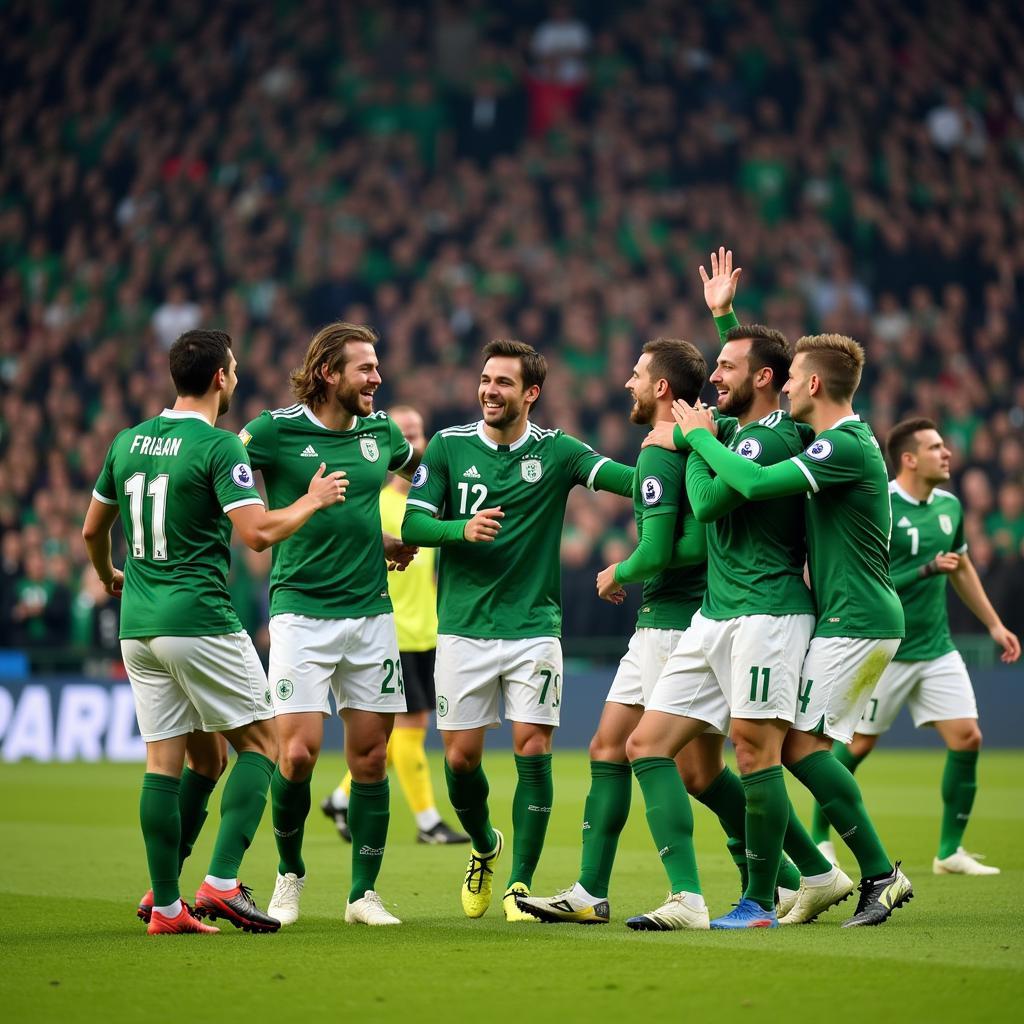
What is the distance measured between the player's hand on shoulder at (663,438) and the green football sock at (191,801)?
226cm

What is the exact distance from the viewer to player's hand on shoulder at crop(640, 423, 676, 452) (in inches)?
266

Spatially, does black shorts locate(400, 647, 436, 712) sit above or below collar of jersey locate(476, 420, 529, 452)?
below

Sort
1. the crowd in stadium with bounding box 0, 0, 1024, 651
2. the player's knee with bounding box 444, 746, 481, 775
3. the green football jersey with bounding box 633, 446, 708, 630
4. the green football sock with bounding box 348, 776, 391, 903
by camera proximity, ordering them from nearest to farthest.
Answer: the green football jersey with bounding box 633, 446, 708, 630 < the green football sock with bounding box 348, 776, 391, 903 < the player's knee with bounding box 444, 746, 481, 775 < the crowd in stadium with bounding box 0, 0, 1024, 651

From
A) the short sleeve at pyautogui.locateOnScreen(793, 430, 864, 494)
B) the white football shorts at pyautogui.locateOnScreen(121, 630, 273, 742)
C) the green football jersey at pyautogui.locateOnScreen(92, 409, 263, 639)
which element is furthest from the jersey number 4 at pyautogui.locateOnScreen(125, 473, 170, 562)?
the short sleeve at pyautogui.locateOnScreen(793, 430, 864, 494)

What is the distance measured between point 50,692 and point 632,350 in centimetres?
870

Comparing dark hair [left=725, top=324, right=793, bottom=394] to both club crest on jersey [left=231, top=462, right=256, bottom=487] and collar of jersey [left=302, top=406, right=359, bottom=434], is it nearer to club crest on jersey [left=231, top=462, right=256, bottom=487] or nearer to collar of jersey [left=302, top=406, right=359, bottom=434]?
collar of jersey [left=302, top=406, right=359, bottom=434]

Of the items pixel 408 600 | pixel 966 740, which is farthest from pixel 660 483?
pixel 408 600

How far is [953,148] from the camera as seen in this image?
23.9 meters

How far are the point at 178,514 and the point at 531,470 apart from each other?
1.53 m

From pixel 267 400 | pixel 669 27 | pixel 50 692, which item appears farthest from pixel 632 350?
pixel 50 692

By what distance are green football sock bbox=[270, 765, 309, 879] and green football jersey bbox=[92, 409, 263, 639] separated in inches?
29.1

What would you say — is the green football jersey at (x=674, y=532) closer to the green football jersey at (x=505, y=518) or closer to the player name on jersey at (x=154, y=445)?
the green football jersey at (x=505, y=518)

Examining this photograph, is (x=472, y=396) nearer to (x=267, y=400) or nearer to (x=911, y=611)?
(x=267, y=400)

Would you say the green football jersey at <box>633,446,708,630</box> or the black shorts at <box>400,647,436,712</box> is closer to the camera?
the green football jersey at <box>633,446,708,630</box>
